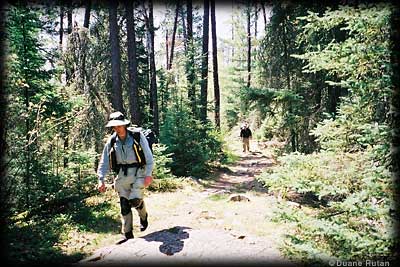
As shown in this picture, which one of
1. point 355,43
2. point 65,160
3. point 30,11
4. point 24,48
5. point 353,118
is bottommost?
point 65,160

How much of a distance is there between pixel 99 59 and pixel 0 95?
6.84m

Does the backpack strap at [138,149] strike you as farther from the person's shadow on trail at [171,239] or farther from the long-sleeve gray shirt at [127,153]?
the person's shadow on trail at [171,239]

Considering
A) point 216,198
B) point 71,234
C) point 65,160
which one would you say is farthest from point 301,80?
point 71,234

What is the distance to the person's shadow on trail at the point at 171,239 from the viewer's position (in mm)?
5145

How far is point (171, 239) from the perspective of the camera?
5.55 meters

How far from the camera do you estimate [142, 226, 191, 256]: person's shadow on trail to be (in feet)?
16.9

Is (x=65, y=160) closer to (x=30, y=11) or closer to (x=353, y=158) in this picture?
(x=30, y=11)

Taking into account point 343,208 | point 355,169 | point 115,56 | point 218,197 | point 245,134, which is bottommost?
point 218,197

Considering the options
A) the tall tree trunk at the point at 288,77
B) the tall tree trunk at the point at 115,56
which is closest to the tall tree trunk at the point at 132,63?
the tall tree trunk at the point at 115,56

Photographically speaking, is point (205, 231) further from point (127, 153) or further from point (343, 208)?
point (343, 208)

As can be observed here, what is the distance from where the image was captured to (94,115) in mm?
11508

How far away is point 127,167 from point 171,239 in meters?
1.49

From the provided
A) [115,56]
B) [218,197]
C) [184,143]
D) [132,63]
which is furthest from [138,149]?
[184,143]

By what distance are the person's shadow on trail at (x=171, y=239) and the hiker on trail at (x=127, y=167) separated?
0.71 meters
